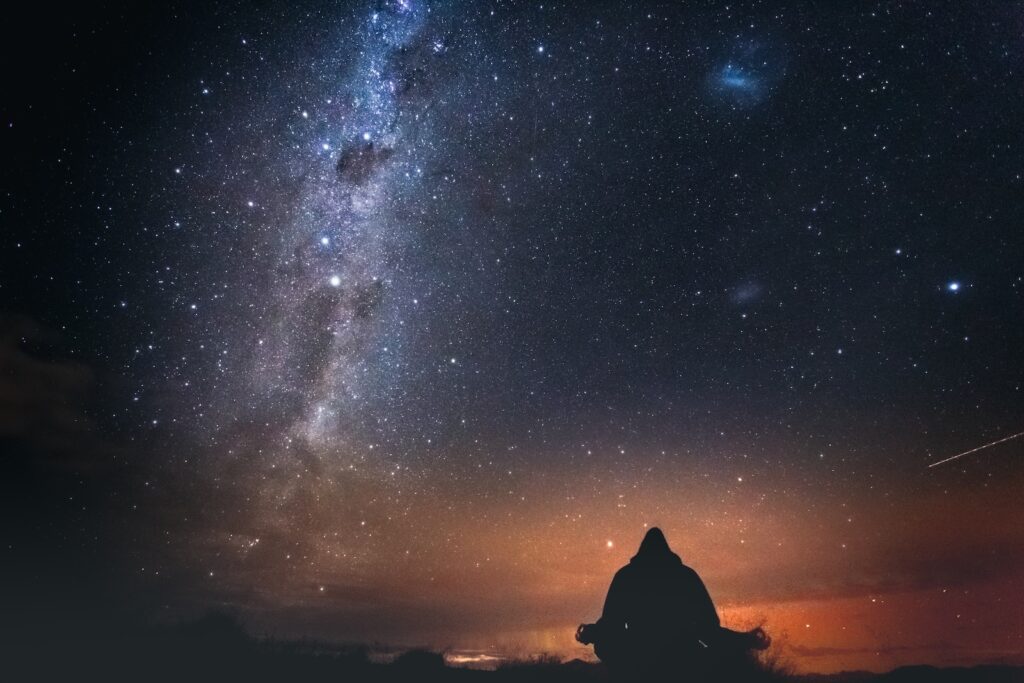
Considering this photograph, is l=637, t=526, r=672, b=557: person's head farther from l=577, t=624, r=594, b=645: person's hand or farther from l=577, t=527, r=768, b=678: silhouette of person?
l=577, t=624, r=594, b=645: person's hand

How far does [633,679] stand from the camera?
26.6 feet

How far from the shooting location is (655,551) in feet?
29.9

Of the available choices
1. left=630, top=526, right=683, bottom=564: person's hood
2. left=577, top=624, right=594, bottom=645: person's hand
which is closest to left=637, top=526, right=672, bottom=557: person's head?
left=630, top=526, right=683, bottom=564: person's hood

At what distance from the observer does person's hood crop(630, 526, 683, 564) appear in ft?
29.4

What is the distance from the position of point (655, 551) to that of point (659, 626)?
120 centimetres

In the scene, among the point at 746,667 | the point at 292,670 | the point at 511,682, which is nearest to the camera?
the point at 746,667

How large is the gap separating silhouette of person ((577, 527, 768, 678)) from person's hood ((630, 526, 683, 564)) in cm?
2

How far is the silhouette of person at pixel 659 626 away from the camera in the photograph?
799 centimetres

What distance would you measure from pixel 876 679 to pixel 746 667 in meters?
25.0

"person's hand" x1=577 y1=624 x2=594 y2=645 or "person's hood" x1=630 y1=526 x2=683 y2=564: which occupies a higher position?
"person's hood" x1=630 y1=526 x2=683 y2=564

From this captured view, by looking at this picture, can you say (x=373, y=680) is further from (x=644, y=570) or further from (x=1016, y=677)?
(x=1016, y=677)

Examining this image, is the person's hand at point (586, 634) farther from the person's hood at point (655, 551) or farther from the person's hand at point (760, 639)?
the person's hand at point (760, 639)

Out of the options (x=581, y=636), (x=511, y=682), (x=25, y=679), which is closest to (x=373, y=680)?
(x=511, y=682)

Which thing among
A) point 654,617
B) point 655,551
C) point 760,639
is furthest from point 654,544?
point 760,639
